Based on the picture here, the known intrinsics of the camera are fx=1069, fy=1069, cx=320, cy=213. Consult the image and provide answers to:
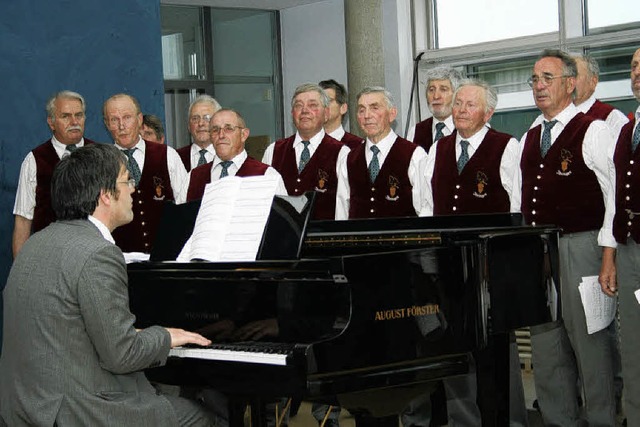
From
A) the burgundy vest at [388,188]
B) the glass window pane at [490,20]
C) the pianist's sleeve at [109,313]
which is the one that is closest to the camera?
the pianist's sleeve at [109,313]

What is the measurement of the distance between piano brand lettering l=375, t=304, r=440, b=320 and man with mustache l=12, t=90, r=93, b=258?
2807mm

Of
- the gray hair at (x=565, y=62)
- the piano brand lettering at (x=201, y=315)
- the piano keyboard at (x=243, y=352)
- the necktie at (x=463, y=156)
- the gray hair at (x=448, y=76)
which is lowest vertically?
the piano keyboard at (x=243, y=352)

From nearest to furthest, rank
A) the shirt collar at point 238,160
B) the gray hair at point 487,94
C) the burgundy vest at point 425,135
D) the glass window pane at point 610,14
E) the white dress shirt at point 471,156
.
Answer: the white dress shirt at point 471,156 → the gray hair at point 487,94 → the shirt collar at point 238,160 → the burgundy vest at point 425,135 → the glass window pane at point 610,14

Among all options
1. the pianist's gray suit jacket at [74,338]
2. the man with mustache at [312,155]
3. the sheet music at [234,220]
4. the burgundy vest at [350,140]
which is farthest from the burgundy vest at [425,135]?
A: the pianist's gray suit jacket at [74,338]

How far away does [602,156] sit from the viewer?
4211mm

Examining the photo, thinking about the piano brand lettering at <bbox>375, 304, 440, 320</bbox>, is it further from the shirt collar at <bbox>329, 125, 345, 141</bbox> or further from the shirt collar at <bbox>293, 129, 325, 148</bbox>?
the shirt collar at <bbox>329, 125, 345, 141</bbox>

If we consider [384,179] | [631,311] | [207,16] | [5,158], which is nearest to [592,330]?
[631,311]

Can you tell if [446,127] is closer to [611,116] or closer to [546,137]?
[611,116]

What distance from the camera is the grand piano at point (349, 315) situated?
2836 millimetres

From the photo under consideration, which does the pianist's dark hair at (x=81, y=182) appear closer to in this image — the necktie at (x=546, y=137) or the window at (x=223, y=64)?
the necktie at (x=546, y=137)

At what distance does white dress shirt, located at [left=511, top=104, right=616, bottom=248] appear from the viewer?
4098mm

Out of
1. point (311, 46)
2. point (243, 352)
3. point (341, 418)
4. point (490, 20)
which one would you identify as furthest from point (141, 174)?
point (311, 46)

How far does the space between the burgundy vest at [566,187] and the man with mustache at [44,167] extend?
2347 millimetres

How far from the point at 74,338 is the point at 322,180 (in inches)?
108
